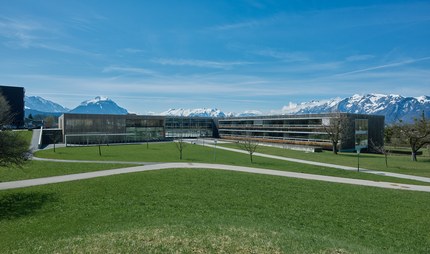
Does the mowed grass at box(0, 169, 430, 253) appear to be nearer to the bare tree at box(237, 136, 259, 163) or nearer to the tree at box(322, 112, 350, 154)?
the bare tree at box(237, 136, 259, 163)

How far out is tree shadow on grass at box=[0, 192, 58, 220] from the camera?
1566cm

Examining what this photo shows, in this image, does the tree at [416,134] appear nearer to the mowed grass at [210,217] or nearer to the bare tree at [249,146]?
the bare tree at [249,146]

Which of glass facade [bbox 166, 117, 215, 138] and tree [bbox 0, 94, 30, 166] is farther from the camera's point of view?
glass facade [bbox 166, 117, 215, 138]

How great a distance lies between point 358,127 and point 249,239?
70.0 m

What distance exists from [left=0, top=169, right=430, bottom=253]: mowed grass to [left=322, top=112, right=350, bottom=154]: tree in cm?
3952

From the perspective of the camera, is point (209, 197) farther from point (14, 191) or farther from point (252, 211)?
point (14, 191)

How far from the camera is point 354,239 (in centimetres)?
1268

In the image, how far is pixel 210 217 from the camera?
1490 centimetres

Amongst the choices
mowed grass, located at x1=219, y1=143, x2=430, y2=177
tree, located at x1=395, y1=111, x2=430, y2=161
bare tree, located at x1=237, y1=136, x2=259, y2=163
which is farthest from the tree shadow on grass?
tree, located at x1=395, y1=111, x2=430, y2=161

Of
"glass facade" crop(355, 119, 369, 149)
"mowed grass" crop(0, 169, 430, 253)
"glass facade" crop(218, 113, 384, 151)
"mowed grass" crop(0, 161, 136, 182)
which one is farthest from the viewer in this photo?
"glass facade" crop(355, 119, 369, 149)

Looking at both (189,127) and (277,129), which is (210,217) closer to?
(277,129)

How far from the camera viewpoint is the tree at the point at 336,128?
197 feet

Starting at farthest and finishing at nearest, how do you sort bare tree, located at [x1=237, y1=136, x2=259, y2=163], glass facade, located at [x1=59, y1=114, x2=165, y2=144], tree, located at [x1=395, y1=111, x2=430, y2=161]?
1. glass facade, located at [x1=59, y1=114, x2=165, y2=144]
2. tree, located at [x1=395, y1=111, x2=430, y2=161]
3. bare tree, located at [x1=237, y1=136, x2=259, y2=163]

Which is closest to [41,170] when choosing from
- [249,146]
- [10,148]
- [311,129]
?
[10,148]
